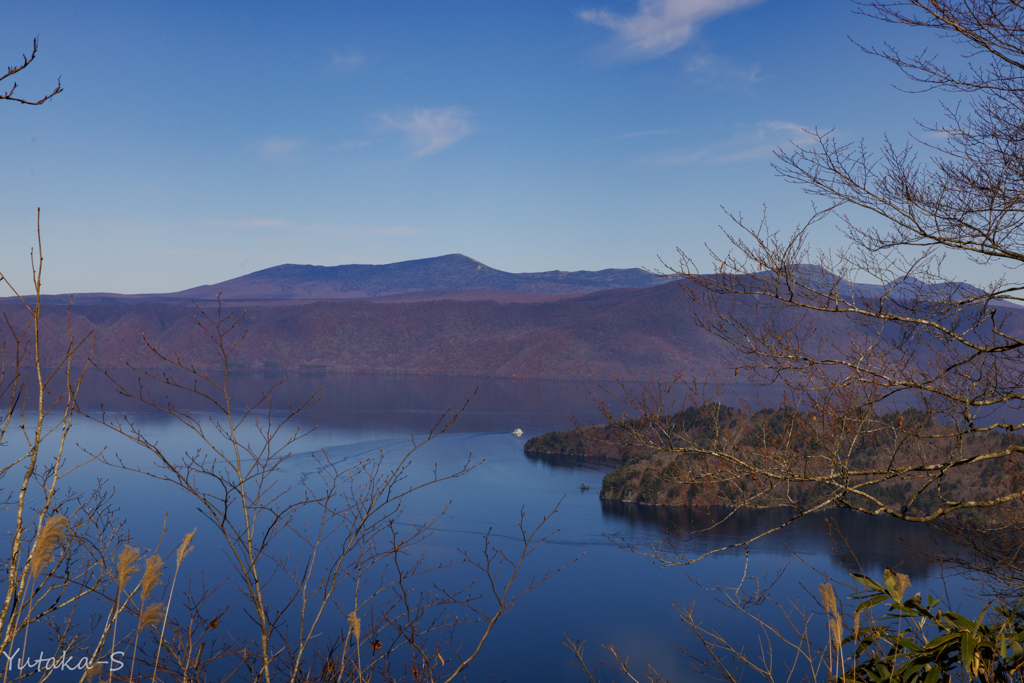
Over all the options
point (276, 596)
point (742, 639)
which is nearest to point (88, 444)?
point (276, 596)

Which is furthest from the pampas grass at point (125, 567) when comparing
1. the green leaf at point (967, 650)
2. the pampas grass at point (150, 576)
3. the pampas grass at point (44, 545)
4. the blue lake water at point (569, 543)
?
the blue lake water at point (569, 543)

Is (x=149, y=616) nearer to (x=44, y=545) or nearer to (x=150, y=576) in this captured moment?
(x=150, y=576)

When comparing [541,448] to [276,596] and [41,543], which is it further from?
[41,543]

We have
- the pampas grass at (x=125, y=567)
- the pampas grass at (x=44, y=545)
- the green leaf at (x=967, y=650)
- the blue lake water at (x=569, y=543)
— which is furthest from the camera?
the blue lake water at (x=569, y=543)

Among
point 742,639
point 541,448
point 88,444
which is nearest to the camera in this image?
point 742,639

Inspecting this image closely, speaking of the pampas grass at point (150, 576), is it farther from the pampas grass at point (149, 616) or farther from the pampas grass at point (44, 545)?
the pampas grass at point (44, 545)

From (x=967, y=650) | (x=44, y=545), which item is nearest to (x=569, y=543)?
(x=967, y=650)

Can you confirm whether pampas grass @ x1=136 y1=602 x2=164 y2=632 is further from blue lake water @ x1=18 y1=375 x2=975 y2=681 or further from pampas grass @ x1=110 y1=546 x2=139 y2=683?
blue lake water @ x1=18 y1=375 x2=975 y2=681

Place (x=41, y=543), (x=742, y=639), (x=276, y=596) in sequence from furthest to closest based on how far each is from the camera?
1. (x=276, y=596)
2. (x=742, y=639)
3. (x=41, y=543)
